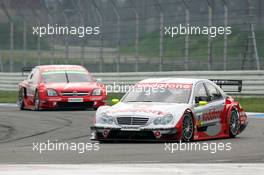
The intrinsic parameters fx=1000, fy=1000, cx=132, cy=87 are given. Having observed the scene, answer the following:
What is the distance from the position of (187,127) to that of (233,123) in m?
1.81

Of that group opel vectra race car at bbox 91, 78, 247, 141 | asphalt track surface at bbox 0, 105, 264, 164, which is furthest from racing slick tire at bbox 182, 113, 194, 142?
asphalt track surface at bbox 0, 105, 264, 164

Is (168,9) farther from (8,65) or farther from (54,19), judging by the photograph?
(8,65)

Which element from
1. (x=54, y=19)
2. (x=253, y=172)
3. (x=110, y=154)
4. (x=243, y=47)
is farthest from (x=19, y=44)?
(x=253, y=172)

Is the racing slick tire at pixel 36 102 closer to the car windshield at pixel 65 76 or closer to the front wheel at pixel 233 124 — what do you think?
the car windshield at pixel 65 76

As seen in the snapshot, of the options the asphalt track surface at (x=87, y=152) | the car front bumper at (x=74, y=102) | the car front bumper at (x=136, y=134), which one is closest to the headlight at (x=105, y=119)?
the car front bumper at (x=136, y=134)

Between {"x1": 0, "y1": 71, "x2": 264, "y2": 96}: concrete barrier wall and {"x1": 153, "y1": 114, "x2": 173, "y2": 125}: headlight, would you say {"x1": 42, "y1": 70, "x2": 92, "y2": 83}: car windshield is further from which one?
{"x1": 153, "y1": 114, "x2": 173, "y2": 125}: headlight

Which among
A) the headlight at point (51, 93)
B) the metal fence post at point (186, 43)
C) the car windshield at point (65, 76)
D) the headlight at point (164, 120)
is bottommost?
the headlight at point (164, 120)

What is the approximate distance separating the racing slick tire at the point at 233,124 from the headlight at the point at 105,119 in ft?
8.08

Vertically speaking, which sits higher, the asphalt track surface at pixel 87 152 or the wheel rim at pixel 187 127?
the wheel rim at pixel 187 127

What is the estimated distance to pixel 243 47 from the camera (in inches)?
1120

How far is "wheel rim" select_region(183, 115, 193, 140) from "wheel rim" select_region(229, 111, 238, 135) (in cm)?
146

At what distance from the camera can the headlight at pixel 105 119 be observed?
15844 millimetres

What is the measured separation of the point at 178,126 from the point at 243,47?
13245mm

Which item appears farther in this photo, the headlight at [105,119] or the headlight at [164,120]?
the headlight at [105,119]
